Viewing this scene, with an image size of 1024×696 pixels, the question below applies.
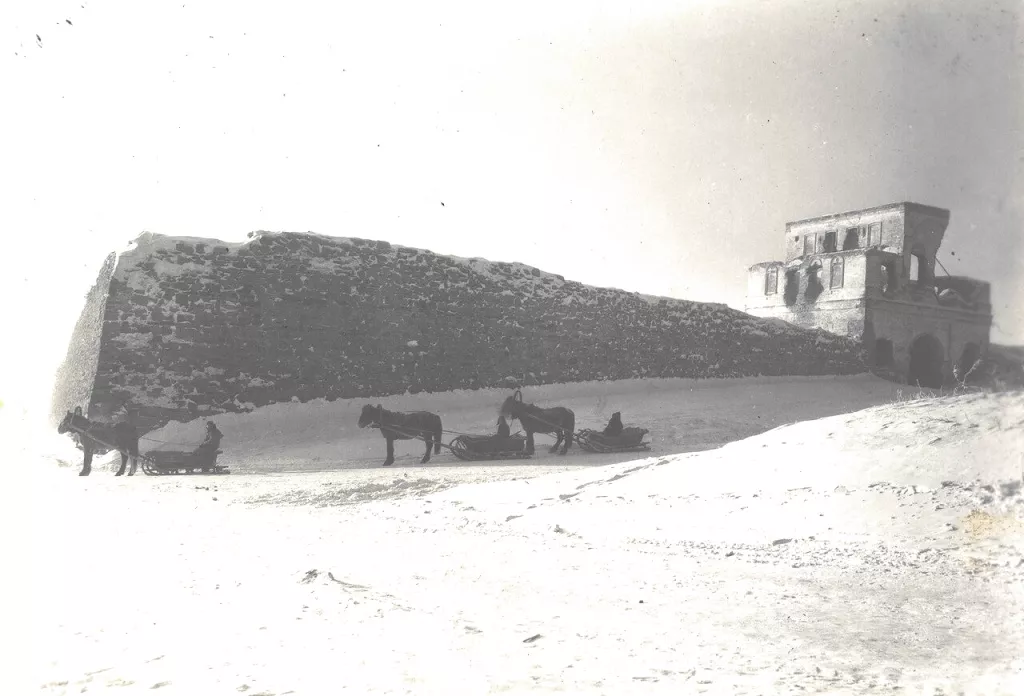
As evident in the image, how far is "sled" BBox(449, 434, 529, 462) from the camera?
494 inches

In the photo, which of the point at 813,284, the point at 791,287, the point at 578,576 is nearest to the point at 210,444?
the point at 578,576

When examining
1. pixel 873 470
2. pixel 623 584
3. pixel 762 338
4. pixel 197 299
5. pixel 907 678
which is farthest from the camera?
pixel 762 338

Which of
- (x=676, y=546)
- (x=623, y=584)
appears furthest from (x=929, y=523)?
(x=623, y=584)

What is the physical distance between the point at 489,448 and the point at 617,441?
7.40ft

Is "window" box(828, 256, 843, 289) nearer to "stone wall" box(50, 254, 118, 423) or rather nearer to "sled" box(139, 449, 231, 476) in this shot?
"sled" box(139, 449, 231, 476)

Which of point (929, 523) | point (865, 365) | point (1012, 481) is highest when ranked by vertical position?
point (865, 365)

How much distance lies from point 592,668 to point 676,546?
261 cm

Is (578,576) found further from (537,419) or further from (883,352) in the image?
(883,352)

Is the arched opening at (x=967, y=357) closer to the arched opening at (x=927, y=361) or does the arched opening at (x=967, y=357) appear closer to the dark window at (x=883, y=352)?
the arched opening at (x=927, y=361)

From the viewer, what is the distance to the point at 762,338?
73.5ft

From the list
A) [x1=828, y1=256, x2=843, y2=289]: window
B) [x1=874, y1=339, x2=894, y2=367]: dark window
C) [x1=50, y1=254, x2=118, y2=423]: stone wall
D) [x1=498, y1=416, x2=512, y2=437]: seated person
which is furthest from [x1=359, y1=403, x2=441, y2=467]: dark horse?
[x1=874, y1=339, x2=894, y2=367]: dark window

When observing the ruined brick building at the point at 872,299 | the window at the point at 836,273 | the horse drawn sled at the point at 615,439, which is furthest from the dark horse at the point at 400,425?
the window at the point at 836,273

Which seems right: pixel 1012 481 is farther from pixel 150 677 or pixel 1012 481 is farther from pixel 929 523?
pixel 150 677

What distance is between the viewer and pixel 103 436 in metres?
10.8
